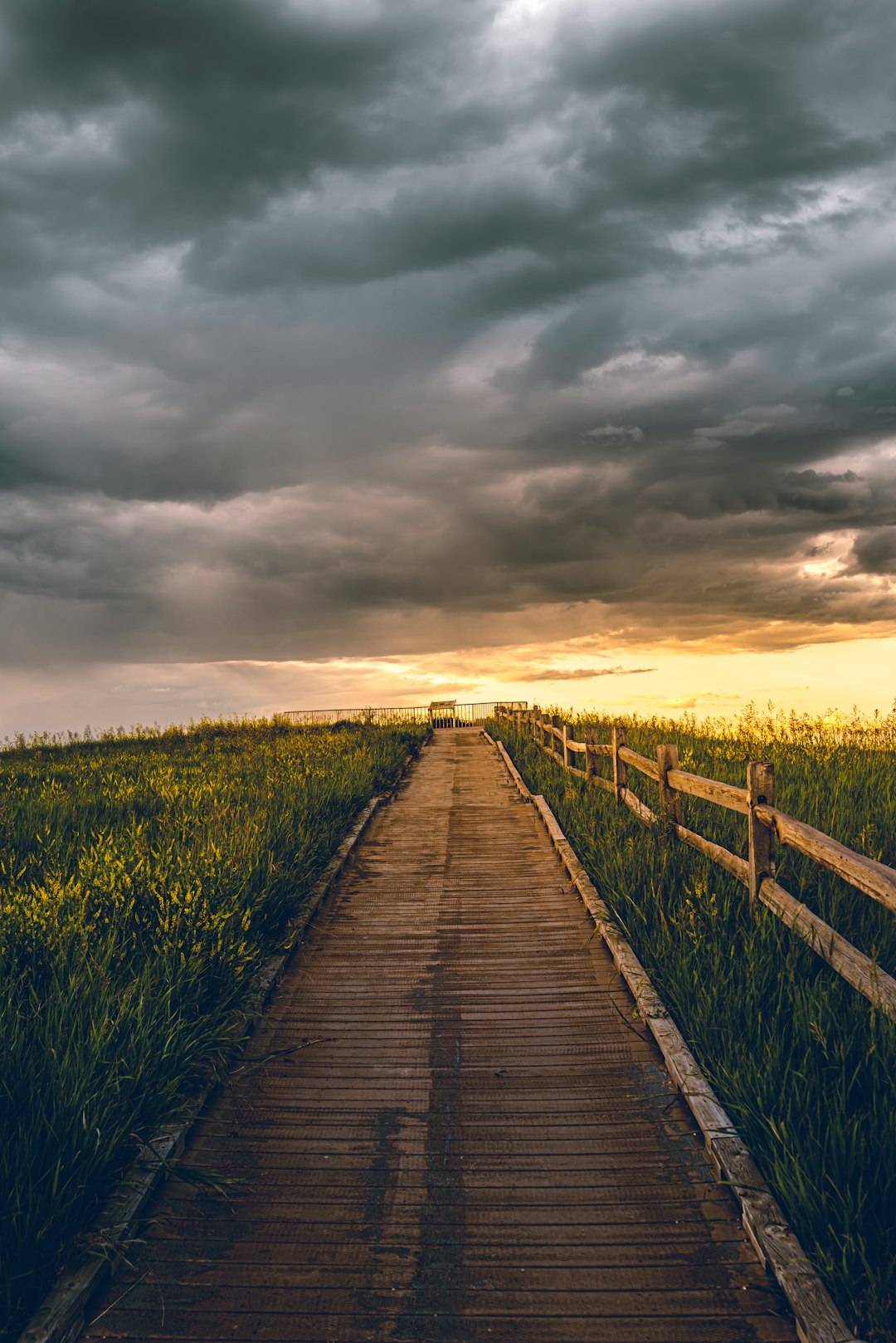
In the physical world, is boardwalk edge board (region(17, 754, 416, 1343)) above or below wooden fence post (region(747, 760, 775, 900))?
below

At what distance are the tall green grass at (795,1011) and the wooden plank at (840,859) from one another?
1.97 ft

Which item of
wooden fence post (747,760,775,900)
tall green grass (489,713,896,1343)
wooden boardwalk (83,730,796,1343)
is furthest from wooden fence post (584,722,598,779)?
wooden fence post (747,760,775,900)

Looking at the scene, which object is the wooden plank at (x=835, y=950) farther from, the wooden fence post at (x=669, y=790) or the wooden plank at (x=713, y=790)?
the wooden fence post at (x=669, y=790)

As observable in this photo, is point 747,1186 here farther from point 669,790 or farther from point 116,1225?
point 669,790

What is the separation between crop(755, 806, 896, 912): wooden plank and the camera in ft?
11.0

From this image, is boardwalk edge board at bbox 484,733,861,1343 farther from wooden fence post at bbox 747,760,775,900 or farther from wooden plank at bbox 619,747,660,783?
wooden plank at bbox 619,747,660,783

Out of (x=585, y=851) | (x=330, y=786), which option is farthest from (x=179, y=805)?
(x=585, y=851)

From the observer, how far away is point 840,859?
3.78 m

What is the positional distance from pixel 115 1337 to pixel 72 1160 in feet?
1.99

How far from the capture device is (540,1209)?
3178 millimetres

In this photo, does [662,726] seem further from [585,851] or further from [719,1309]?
[719,1309]

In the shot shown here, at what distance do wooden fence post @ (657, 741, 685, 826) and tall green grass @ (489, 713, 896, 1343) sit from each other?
224 millimetres

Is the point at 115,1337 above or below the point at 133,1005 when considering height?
below

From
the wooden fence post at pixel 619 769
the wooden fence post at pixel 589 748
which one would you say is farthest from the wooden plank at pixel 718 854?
the wooden fence post at pixel 589 748
